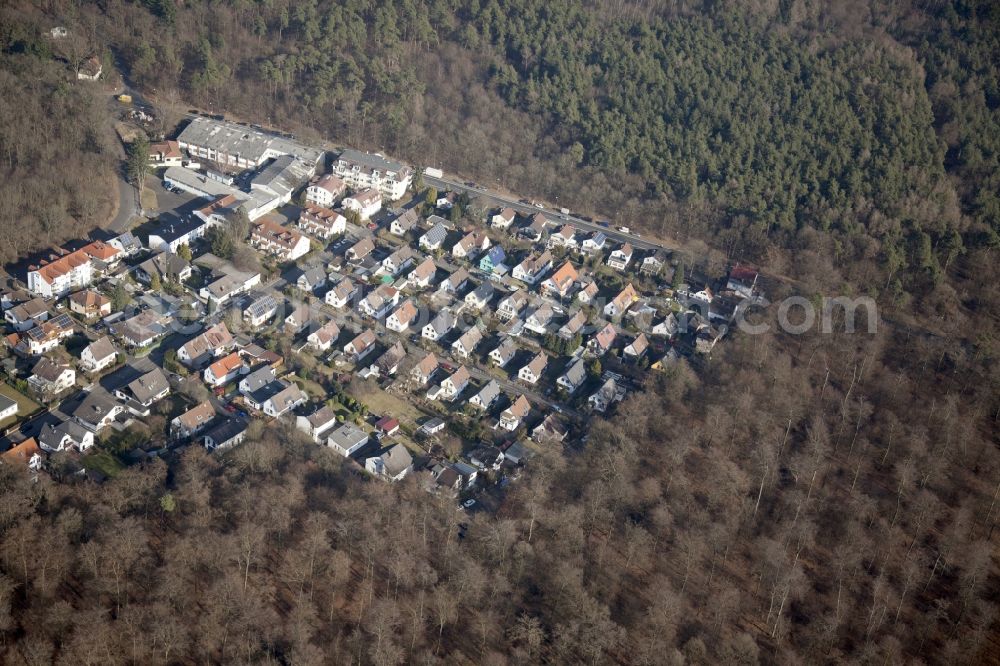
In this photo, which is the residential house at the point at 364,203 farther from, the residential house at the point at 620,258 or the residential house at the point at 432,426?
the residential house at the point at 432,426

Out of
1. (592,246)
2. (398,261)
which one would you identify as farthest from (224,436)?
(592,246)

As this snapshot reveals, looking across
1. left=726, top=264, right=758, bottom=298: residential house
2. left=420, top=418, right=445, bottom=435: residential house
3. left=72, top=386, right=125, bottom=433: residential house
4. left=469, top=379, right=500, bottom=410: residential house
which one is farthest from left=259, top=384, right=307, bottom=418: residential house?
left=726, top=264, right=758, bottom=298: residential house

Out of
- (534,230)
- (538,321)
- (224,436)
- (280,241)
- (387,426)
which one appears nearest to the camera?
(224,436)

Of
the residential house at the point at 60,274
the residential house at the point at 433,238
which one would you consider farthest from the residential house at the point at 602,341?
the residential house at the point at 60,274

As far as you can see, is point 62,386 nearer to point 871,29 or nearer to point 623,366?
point 623,366

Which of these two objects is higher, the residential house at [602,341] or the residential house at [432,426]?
the residential house at [432,426]

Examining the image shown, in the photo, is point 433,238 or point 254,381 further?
point 433,238

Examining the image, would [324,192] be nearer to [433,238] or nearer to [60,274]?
[433,238]

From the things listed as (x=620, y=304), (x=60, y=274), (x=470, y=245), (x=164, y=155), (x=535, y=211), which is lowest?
(x=535, y=211)
